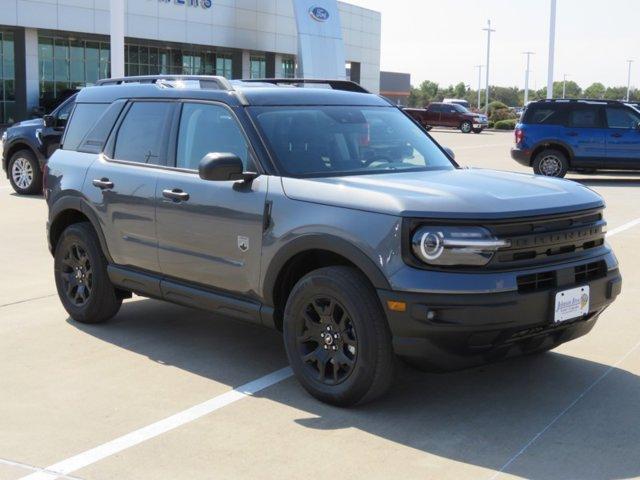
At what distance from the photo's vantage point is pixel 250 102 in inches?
226

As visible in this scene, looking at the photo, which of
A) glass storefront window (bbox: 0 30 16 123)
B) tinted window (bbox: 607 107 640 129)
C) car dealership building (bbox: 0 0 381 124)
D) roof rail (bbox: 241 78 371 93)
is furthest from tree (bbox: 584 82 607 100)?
roof rail (bbox: 241 78 371 93)

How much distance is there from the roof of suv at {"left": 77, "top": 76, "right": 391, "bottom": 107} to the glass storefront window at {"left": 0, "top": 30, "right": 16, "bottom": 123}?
1424 inches

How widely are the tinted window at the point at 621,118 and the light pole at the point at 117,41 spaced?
11.3m

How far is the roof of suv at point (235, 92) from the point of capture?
19.2ft

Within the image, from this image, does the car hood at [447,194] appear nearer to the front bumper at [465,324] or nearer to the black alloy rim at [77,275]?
the front bumper at [465,324]

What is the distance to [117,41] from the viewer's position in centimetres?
2195

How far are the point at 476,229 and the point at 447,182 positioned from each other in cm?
65

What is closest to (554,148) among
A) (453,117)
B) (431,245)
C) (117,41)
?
(117,41)

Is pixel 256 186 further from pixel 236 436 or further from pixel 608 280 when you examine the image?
pixel 608 280

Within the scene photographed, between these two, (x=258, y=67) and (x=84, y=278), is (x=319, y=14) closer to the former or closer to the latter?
(x=258, y=67)

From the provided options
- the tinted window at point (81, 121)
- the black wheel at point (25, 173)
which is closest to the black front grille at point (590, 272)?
the tinted window at point (81, 121)

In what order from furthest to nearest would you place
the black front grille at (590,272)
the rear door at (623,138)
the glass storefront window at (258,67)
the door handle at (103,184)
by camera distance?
the glass storefront window at (258,67) < the rear door at (623,138) < the door handle at (103,184) < the black front grille at (590,272)

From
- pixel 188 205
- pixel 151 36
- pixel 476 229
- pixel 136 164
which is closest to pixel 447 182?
pixel 476 229

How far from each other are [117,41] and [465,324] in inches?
750
